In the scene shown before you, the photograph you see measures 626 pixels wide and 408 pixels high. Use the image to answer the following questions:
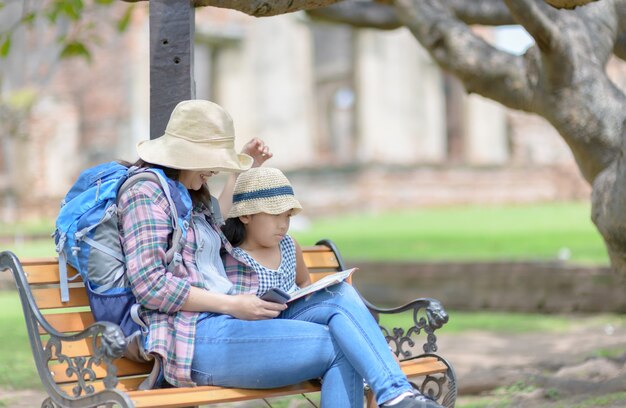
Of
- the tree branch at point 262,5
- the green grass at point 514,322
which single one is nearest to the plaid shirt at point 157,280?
the tree branch at point 262,5

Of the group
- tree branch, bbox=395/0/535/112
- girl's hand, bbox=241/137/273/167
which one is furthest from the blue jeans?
tree branch, bbox=395/0/535/112

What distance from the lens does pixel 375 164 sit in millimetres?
20953

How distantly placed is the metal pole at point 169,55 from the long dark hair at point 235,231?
484mm

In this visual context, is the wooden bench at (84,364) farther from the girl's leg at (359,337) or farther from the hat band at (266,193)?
the hat band at (266,193)

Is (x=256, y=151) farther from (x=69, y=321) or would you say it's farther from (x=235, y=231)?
(x=69, y=321)

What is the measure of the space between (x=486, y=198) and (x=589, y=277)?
45.8ft

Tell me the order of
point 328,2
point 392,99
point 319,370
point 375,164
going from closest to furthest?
point 319,370 → point 328,2 → point 375,164 → point 392,99

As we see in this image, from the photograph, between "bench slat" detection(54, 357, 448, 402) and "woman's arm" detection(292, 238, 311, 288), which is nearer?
"bench slat" detection(54, 357, 448, 402)

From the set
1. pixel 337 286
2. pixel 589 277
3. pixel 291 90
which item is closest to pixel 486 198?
pixel 291 90

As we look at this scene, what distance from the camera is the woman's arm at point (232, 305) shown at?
11.5 ft

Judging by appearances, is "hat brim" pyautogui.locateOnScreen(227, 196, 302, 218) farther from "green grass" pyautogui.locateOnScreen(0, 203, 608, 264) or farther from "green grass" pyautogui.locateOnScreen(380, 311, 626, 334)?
"green grass" pyautogui.locateOnScreen(0, 203, 608, 264)

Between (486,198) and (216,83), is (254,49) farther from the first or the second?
(486,198)

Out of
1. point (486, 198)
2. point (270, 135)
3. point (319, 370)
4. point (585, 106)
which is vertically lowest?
point (486, 198)

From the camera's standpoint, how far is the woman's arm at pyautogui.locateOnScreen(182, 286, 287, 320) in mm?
3496
